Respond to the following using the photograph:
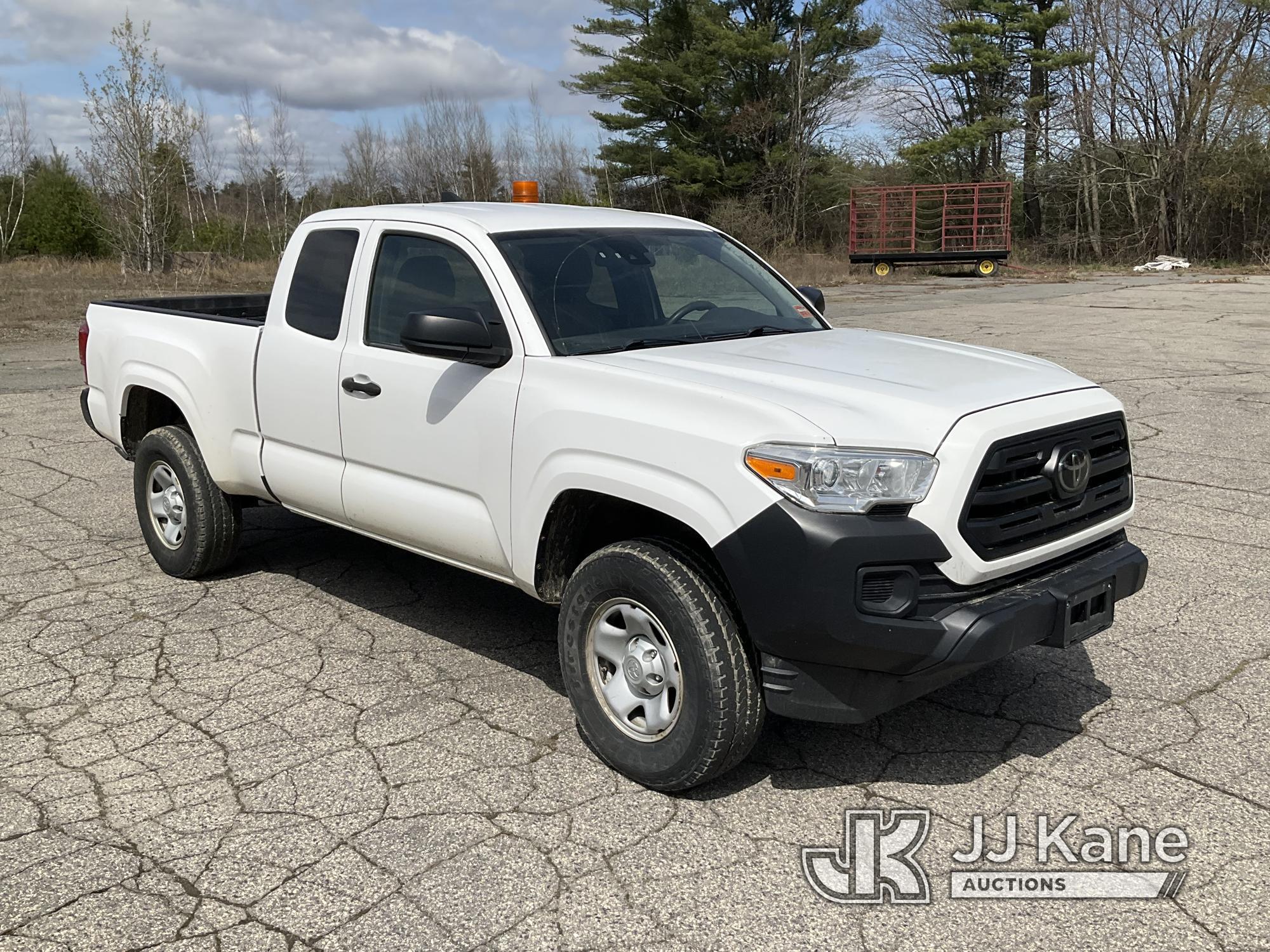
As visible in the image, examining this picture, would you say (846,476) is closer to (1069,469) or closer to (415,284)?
(1069,469)

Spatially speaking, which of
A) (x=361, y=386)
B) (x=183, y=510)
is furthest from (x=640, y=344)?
(x=183, y=510)

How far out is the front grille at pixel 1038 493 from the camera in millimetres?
3299

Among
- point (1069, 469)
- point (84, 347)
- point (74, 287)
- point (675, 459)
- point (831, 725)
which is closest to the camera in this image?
point (675, 459)

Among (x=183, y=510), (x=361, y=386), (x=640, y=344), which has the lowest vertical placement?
(x=183, y=510)

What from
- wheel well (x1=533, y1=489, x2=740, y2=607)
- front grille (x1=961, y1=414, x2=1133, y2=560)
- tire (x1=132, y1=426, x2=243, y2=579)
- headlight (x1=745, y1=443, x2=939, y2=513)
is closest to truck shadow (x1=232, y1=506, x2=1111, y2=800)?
tire (x1=132, y1=426, x2=243, y2=579)

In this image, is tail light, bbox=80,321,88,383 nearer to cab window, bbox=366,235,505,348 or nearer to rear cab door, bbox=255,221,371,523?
rear cab door, bbox=255,221,371,523

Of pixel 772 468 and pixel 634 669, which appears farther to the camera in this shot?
pixel 634 669

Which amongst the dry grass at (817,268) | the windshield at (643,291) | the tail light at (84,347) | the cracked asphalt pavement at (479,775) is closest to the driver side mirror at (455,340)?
the windshield at (643,291)

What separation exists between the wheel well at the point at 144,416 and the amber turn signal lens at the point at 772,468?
3.92 metres

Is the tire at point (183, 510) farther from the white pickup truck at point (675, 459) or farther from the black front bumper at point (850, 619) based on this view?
the black front bumper at point (850, 619)

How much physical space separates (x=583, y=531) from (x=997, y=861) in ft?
5.61

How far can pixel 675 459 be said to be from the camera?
3.42 meters

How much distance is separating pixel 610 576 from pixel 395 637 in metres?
1.76

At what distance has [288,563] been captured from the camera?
6152 mm
